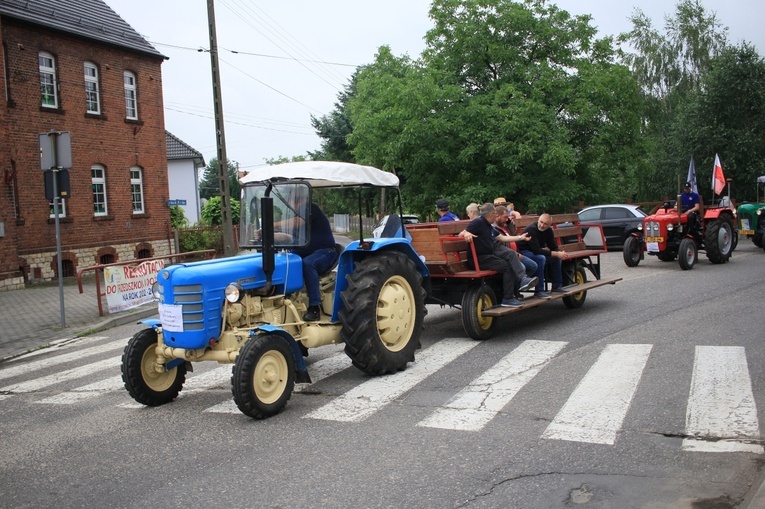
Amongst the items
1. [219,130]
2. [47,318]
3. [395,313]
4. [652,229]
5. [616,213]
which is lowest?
[47,318]

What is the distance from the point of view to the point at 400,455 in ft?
17.2

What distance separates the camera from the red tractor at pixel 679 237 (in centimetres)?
1736

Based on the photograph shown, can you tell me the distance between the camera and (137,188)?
91.1ft

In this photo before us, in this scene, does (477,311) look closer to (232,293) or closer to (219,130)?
(232,293)

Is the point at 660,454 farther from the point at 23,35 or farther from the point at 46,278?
the point at 23,35

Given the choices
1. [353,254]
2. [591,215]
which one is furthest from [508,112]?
[353,254]

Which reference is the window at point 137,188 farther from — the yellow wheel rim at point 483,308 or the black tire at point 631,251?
the yellow wheel rim at point 483,308

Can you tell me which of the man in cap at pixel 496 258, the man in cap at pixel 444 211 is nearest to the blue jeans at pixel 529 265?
the man in cap at pixel 496 258

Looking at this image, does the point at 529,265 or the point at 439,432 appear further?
the point at 529,265

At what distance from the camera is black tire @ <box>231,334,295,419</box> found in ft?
19.6

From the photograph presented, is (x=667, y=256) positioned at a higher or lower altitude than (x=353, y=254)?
lower

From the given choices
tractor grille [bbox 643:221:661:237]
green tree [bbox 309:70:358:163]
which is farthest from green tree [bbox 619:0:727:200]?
tractor grille [bbox 643:221:661:237]

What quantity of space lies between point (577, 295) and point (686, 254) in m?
6.13

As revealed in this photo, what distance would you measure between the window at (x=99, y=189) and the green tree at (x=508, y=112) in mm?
10586
